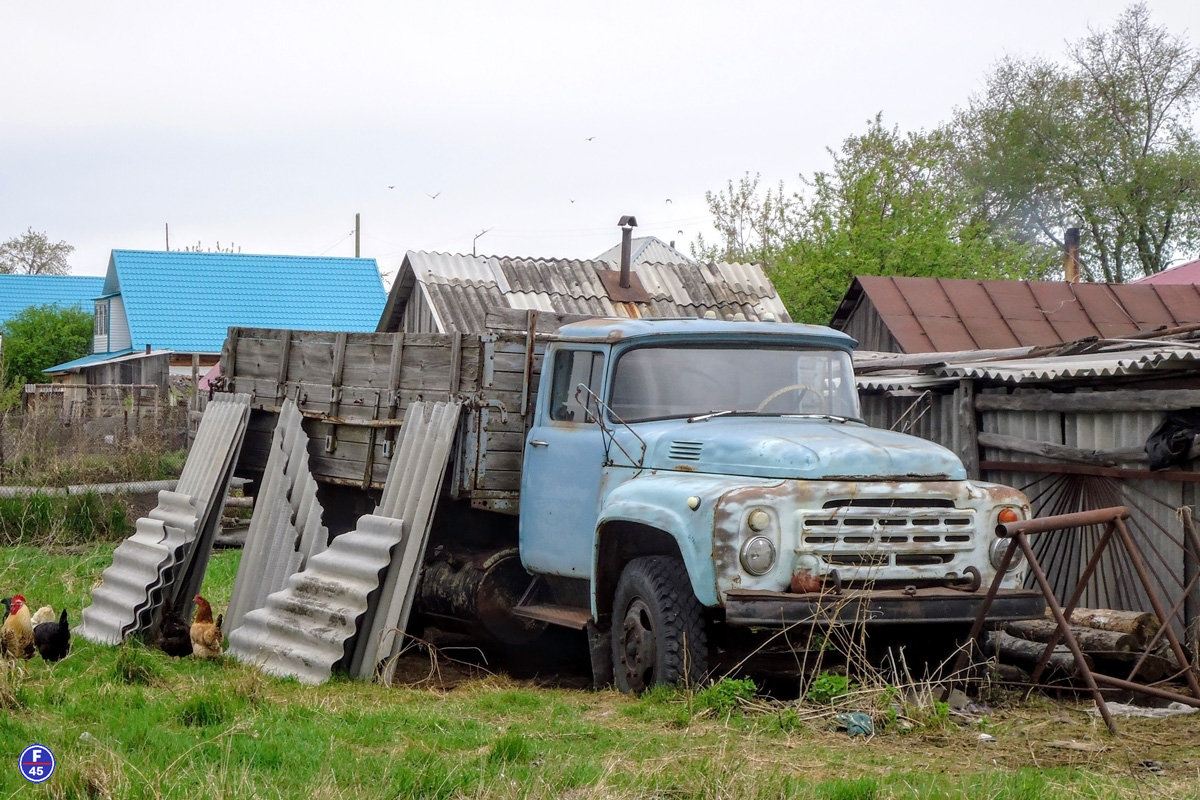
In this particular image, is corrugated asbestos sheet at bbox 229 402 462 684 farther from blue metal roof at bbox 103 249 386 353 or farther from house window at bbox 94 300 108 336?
house window at bbox 94 300 108 336

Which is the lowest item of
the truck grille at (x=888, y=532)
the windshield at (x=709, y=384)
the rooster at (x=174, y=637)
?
the rooster at (x=174, y=637)

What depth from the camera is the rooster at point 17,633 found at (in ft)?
26.1

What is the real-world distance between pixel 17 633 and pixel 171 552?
181 cm

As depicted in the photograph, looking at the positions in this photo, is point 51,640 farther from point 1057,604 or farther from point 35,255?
point 35,255

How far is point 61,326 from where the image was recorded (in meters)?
40.1

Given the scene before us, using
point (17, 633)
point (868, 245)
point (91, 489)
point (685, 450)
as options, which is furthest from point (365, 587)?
point (868, 245)

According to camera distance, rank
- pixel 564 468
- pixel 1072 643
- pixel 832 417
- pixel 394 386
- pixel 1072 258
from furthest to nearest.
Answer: pixel 1072 258, pixel 394 386, pixel 564 468, pixel 832 417, pixel 1072 643

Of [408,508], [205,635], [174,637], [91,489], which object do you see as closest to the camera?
[408,508]

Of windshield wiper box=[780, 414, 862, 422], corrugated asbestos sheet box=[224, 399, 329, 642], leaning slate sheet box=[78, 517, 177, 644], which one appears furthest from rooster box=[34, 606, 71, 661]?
windshield wiper box=[780, 414, 862, 422]

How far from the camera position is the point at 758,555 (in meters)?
6.16

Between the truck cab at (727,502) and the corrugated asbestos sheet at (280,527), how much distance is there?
2.18m

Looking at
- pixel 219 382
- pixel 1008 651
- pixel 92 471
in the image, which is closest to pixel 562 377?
pixel 1008 651

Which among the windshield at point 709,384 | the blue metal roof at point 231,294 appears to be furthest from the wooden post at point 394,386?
the blue metal roof at point 231,294

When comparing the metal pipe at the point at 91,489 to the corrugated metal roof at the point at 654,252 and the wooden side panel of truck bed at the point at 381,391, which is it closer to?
the wooden side panel of truck bed at the point at 381,391
